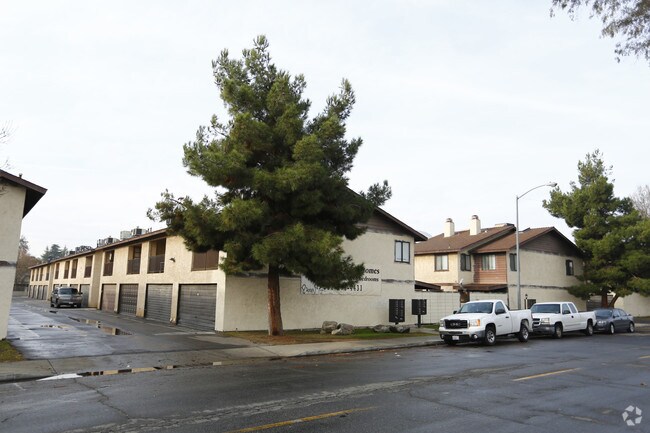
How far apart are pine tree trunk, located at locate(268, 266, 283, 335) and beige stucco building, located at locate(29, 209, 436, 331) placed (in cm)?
223

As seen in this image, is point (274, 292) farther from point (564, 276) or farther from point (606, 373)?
point (564, 276)

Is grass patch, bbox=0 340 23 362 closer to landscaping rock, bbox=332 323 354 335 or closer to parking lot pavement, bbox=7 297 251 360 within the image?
parking lot pavement, bbox=7 297 251 360

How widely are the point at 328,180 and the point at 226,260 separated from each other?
5219 millimetres

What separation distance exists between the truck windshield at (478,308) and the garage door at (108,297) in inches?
1088

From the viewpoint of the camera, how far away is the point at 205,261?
24.1m

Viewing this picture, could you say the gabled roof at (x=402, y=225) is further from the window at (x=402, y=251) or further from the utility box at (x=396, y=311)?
the utility box at (x=396, y=311)

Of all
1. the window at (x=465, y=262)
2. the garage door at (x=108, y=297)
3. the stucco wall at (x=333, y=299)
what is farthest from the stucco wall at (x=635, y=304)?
the garage door at (x=108, y=297)

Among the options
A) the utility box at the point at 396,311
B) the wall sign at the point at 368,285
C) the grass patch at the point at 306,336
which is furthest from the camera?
the utility box at the point at 396,311

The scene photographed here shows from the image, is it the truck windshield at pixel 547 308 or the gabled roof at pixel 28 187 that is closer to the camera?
the gabled roof at pixel 28 187

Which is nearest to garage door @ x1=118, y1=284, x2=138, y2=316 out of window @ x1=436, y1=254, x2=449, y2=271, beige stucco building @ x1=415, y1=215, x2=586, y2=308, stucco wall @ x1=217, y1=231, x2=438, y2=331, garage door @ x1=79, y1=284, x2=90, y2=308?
garage door @ x1=79, y1=284, x2=90, y2=308

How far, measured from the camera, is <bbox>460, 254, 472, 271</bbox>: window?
39.4 meters

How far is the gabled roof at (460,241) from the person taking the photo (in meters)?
39.4

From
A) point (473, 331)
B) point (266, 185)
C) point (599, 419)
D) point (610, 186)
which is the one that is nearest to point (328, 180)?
point (266, 185)

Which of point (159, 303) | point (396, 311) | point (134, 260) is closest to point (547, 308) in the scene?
point (396, 311)
